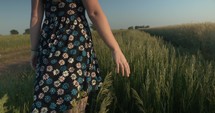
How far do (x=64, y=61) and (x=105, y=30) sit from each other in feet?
1.02

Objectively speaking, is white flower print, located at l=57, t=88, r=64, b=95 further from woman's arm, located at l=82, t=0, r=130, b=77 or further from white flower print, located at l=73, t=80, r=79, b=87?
woman's arm, located at l=82, t=0, r=130, b=77

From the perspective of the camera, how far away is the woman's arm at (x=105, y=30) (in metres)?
2.07

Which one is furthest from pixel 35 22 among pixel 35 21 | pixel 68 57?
pixel 68 57

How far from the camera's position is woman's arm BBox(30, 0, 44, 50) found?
7.75ft

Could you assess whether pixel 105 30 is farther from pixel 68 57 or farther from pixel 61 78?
pixel 61 78

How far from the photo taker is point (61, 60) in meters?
2.14

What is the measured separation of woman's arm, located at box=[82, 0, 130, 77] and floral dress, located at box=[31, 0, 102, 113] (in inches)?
5.4

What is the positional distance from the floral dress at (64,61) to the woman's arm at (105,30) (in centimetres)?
14

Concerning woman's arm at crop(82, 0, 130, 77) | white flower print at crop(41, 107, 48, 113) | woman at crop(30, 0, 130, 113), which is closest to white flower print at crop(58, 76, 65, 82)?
woman at crop(30, 0, 130, 113)

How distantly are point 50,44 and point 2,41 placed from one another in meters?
→ 23.1

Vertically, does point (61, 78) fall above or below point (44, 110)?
above

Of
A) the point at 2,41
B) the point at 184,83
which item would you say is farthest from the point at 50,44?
the point at 2,41

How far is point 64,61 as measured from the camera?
2148 millimetres

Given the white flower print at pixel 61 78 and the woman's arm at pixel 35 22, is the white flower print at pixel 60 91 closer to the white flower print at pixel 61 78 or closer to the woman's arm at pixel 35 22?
the white flower print at pixel 61 78
